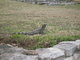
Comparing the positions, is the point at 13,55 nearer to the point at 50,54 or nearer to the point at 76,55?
the point at 50,54

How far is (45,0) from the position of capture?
16.8 meters

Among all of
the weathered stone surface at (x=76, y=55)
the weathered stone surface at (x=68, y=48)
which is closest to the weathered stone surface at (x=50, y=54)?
the weathered stone surface at (x=68, y=48)

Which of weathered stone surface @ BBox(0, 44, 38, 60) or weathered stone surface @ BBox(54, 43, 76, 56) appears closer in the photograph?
weathered stone surface @ BBox(0, 44, 38, 60)

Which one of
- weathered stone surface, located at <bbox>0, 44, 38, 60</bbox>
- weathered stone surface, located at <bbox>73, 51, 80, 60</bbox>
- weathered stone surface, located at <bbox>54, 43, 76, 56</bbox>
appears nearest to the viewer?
weathered stone surface, located at <bbox>0, 44, 38, 60</bbox>

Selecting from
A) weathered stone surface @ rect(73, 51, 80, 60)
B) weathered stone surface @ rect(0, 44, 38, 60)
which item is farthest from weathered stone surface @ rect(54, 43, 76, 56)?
weathered stone surface @ rect(0, 44, 38, 60)

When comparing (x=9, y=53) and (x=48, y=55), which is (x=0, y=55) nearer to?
(x=9, y=53)

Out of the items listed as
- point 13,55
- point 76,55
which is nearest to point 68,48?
point 76,55

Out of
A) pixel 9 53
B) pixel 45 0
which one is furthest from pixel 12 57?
pixel 45 0

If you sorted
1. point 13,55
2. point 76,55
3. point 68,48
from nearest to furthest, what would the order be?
point 13,55, point 68,48, point 76,55

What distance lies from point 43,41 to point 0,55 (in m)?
1.00

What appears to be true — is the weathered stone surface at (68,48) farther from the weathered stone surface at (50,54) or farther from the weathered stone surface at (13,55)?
the weathered stone surface at (13,55)

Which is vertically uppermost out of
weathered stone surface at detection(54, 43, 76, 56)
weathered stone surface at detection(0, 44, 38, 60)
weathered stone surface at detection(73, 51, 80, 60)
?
weathered stone surface at detection(0, 44, 38, 60)

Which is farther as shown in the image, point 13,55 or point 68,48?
point 68,48

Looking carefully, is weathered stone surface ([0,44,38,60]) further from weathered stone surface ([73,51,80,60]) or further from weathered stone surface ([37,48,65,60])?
weathered stone surface ([73,51,80,60])
